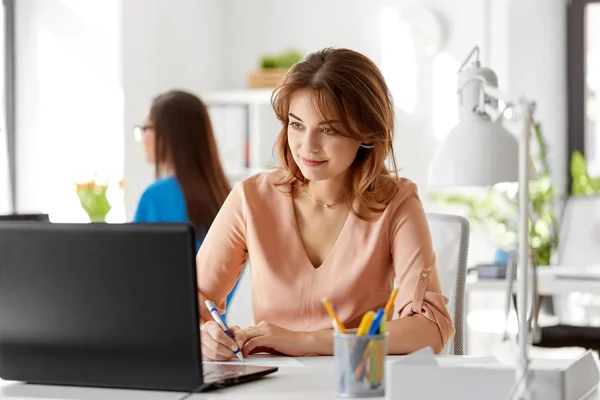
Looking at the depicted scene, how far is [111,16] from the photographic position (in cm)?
427

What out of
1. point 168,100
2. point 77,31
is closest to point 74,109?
point 77,31

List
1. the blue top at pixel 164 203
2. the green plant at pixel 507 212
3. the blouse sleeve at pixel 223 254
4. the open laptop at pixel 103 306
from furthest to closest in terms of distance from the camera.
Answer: the green plant at pixel 507 212 < the blue top at pixel 164 203 < the blouse sleeve at pixel 223 254 < the open laptop at pixel 103 306

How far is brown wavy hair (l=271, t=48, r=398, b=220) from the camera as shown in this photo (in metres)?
1.92

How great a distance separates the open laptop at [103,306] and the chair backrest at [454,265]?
0.75 metres

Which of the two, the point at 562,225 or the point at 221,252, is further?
the point at 562,225

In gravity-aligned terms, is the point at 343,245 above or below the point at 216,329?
above

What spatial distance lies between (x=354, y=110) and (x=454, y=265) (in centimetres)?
45

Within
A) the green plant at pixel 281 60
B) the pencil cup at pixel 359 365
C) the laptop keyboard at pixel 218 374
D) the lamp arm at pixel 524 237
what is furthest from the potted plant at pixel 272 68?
the lamp arm at pixel 524 237

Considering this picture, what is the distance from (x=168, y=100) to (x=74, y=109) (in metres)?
1.23

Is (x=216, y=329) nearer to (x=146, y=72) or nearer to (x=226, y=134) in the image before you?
(x=146, y=72)

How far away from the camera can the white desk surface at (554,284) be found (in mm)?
3383

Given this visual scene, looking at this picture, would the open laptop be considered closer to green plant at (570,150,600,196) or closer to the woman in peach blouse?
the woman in peach blouse

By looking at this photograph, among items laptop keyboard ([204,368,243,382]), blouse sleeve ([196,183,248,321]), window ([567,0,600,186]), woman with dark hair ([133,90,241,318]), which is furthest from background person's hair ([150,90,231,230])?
window ([567,0,600,186])

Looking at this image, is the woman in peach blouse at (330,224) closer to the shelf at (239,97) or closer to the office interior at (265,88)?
the office interior at (265,88)
